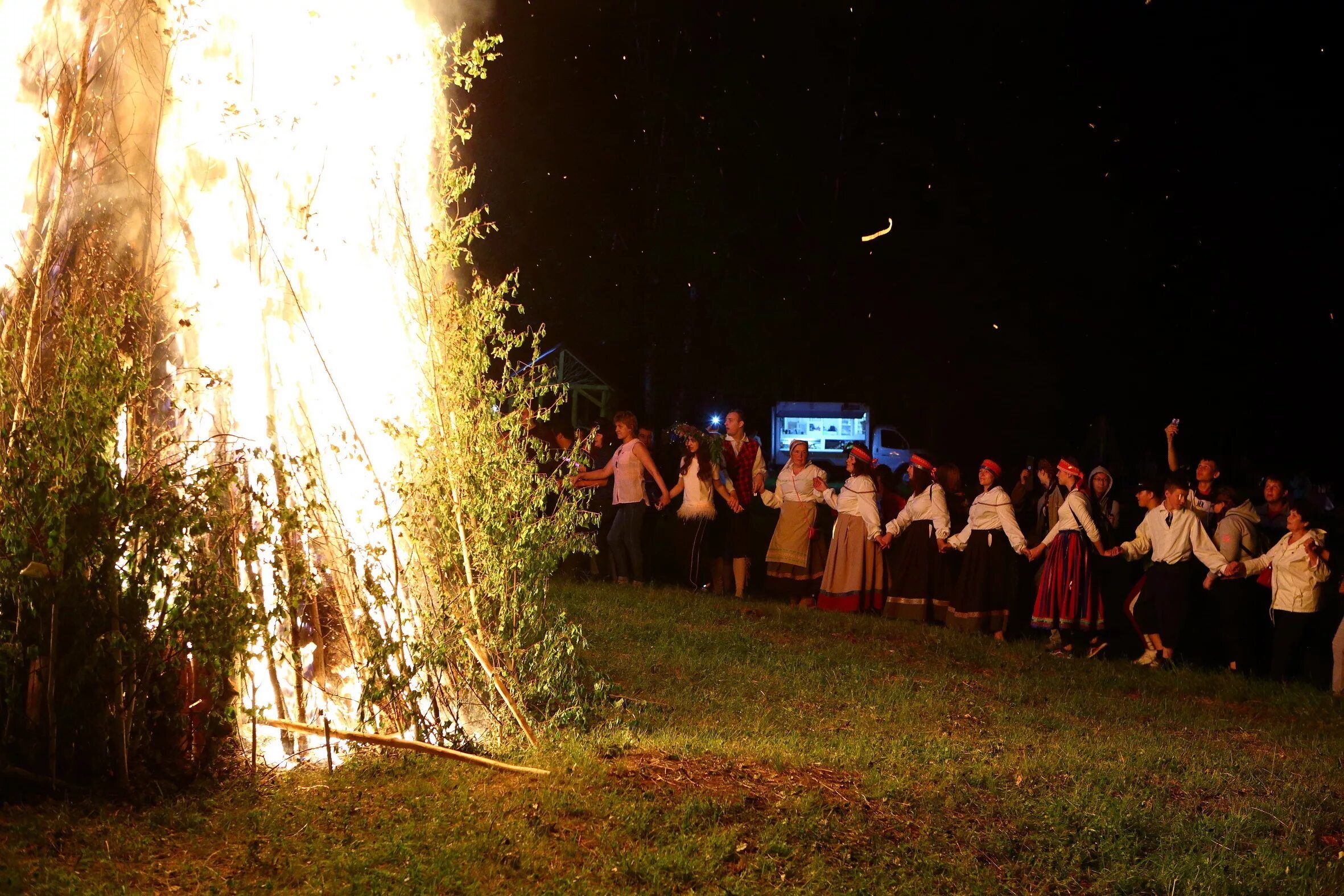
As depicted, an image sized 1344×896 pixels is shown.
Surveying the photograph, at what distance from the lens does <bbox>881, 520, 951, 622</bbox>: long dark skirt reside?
12227 millimetres

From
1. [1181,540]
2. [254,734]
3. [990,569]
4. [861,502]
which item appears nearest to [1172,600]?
[1181,540]

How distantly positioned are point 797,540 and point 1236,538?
4.29 meters

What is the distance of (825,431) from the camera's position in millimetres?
34594

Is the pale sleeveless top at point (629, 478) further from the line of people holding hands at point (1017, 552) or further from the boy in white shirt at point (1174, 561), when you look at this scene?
the boy in white shirt at point (1174, 561)

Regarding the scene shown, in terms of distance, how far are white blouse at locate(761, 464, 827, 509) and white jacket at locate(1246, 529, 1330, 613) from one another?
4.32 meters

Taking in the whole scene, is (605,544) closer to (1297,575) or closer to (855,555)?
(855,555)

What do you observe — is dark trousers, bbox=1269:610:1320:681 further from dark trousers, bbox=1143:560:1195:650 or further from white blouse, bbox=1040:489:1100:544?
white blouse, bbox=1040:489:1100:544

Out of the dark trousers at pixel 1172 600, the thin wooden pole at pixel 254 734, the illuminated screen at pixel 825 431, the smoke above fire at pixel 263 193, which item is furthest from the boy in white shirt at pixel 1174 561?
the illuminated screen at pixel 825 431

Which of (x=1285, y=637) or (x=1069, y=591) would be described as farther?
(x=1069, y=591)

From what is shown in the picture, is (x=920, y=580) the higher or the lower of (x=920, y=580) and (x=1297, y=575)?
the lower

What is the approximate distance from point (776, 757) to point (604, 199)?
24.2 metres

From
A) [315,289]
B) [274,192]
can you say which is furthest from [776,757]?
[274,192]

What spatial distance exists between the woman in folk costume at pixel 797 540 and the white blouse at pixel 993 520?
166 cm

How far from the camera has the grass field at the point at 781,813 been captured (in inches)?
192
